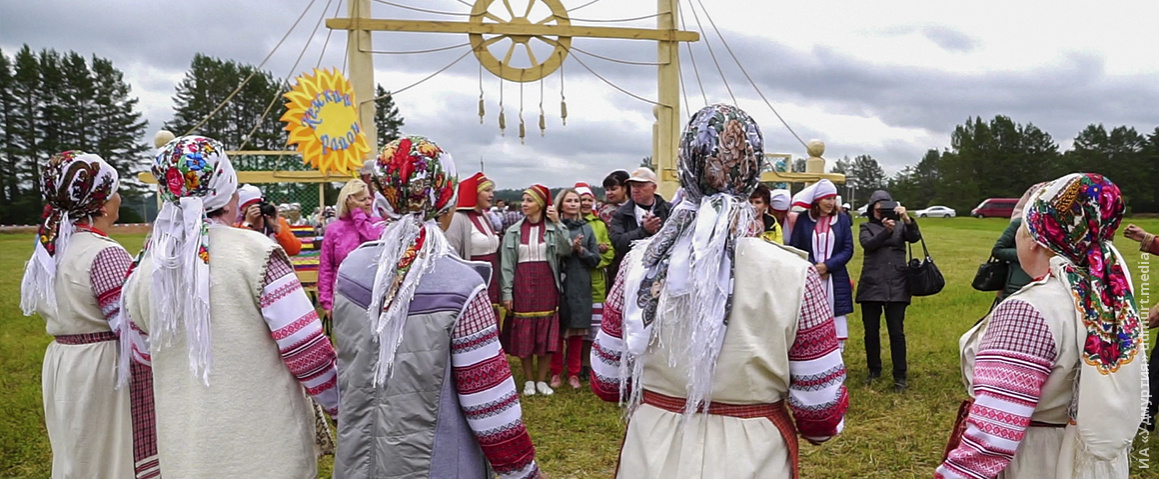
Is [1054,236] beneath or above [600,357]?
above

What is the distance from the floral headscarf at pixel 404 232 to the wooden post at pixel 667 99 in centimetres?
605

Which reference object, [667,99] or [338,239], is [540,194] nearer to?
[338,239]

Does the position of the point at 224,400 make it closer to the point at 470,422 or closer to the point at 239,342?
the point at 239,342

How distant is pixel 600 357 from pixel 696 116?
672 mm

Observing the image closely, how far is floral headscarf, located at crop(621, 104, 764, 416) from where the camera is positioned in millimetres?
1657

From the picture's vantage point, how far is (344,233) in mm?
5086

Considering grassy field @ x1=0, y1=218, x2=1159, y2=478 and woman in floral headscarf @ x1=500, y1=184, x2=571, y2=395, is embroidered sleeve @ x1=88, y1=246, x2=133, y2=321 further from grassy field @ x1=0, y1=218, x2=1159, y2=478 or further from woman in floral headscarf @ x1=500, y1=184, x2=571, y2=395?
woman in floral headscarf @ x1=500, y1=184, x2=571, y2=395

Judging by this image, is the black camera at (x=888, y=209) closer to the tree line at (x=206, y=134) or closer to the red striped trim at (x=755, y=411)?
the red striped trim at (x=755, y=411)

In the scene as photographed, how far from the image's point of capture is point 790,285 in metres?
1.65

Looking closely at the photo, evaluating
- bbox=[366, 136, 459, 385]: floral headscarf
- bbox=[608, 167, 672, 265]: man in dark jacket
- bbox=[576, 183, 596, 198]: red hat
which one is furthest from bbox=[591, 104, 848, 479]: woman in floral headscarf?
bbox=[576, 183, 596, 198]: red hat

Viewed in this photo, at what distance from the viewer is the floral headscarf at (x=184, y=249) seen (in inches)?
78.7

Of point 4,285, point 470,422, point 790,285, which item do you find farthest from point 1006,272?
point 4,285

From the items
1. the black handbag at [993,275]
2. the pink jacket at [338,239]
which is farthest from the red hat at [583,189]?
the black handbag at [993,275]

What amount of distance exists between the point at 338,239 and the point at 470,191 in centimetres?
97
